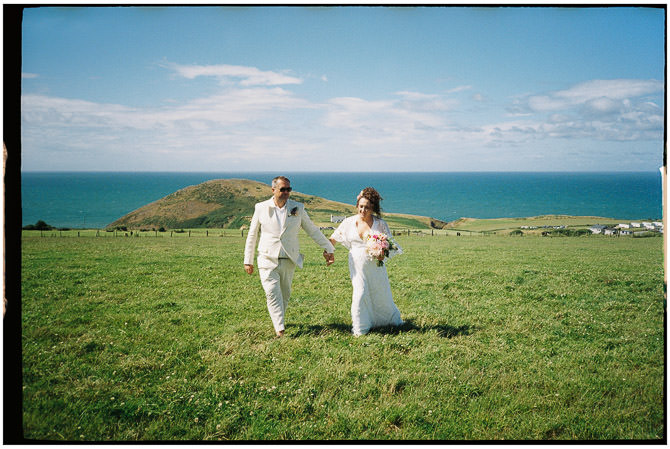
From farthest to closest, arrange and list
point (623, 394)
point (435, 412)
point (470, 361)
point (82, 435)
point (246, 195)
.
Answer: point (246, 195)
point (470, 361)
point (623, 394)
point (435, 412)
point (82, 435)

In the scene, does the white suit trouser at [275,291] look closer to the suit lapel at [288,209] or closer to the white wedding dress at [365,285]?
the suit lapel at [288,209]

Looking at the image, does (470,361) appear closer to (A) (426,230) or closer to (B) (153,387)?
(B) (153,387)

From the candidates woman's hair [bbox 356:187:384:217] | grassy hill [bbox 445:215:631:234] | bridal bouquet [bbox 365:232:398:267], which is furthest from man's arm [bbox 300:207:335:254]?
grassy hill [bbox 445:215:631:234]

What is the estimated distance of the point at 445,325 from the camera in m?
6.98

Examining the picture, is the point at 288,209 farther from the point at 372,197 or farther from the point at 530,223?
the point at 530,223

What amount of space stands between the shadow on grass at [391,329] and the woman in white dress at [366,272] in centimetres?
15

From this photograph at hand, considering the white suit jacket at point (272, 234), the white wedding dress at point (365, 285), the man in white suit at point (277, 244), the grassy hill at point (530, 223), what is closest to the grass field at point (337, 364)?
the white wedding dress at point (365, 285)

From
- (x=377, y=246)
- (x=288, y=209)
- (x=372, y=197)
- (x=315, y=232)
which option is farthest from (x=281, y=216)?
(x=377, y=246)

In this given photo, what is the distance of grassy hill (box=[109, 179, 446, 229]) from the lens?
28.9 m

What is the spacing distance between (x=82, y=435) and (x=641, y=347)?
7.21 m

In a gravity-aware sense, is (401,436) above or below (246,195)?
below

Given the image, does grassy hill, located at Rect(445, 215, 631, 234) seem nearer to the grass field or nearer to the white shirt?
the grass field

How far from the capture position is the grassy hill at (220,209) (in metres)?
28.9

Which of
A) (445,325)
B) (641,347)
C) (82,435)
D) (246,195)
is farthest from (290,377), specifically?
(246,195)
